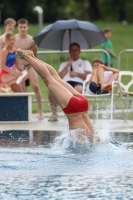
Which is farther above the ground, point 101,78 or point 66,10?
point 66,10

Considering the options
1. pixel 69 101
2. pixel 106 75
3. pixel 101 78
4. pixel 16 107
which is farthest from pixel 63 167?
pixel 106 75

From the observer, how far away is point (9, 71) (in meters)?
14.4

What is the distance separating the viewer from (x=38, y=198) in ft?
23.6

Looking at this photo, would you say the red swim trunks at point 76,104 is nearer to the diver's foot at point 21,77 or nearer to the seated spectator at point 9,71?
the seated spectator at point 9,71

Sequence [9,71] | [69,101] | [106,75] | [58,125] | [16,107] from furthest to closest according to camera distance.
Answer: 1. [106,75]
2. [9,71]
3. [16,107]
4. [58,125]
5. [69,101]

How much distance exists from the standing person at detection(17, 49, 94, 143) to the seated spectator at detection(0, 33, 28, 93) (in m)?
4.13

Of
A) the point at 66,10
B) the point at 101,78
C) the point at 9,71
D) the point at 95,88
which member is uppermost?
the point at 66,10

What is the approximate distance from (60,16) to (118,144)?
140 ft

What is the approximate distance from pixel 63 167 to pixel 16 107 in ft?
16.2

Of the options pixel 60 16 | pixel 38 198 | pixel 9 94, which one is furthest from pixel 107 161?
pixel 60 16

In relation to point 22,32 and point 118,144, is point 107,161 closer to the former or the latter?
point 118,144

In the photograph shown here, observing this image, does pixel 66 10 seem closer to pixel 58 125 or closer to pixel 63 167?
pixel 58 125

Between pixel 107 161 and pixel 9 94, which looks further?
pixel 9 94

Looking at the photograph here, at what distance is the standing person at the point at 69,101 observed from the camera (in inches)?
395
